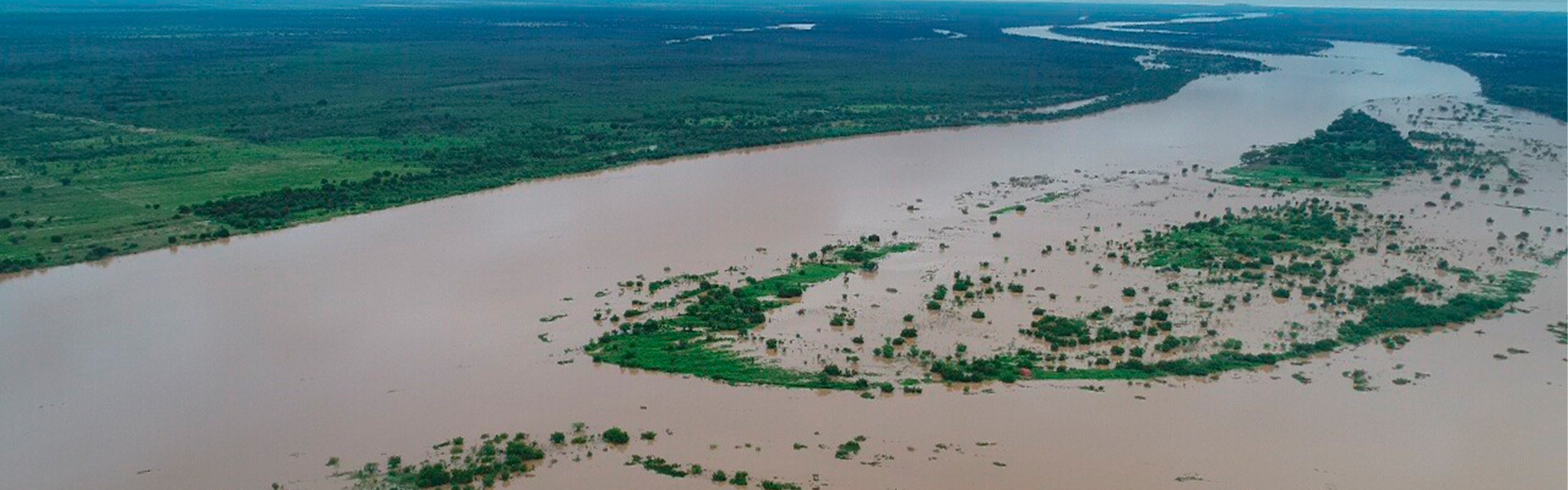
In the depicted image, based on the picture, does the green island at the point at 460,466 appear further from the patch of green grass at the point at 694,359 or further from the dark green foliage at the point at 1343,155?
the dark green foliage at the point at 1343,155

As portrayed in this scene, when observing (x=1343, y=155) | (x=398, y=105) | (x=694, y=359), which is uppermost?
(x=398, y=105)

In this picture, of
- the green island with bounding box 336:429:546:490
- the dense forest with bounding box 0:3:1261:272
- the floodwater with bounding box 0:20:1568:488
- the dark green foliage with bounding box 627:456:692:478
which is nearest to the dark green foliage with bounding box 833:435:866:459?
the floodwater with bounding box 0:20:1568:488

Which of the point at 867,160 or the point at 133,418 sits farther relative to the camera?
the point at 867,160

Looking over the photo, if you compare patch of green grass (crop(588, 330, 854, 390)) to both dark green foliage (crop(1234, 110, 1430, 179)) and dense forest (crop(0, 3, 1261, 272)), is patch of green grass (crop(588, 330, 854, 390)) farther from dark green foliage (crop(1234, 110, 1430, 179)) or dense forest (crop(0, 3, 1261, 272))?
dark green foliage (crop(1234, 110, 1430, 179))

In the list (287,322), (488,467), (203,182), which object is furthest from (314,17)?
(488,467)

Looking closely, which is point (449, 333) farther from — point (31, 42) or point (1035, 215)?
point (31, 42)

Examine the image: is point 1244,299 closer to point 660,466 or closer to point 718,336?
point 718,336

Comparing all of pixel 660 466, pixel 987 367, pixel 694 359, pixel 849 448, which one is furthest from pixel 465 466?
pixel 987 367
